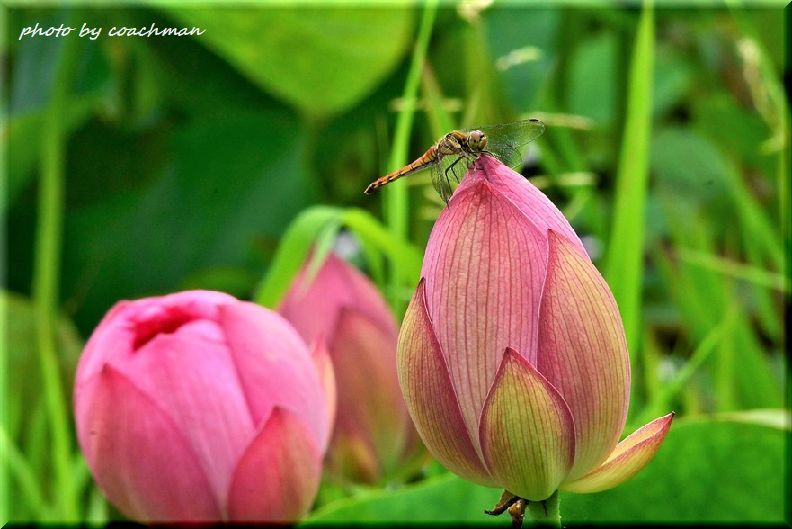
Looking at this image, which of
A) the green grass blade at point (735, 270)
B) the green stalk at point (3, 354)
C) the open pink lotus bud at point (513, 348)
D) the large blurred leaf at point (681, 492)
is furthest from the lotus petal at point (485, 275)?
the green grass blade at point (735, 270)

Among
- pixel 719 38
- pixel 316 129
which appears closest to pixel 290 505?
pixel 316 129

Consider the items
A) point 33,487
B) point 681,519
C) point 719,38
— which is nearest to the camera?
point 681,519

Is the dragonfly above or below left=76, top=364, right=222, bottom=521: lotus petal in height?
above

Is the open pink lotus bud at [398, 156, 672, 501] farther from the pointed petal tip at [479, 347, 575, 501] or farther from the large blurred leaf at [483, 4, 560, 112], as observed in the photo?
the large blurred leaf at [483, 4, 560, 112]

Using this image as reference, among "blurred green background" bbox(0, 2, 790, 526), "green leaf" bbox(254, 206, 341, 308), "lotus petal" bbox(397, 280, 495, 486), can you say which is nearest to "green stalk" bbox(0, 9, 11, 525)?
"blurred green background" bbox(0, 2, 790, 526)

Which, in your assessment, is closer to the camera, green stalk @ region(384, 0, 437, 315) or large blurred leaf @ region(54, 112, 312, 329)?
green stalk @ region(384, 0, 437, 315)

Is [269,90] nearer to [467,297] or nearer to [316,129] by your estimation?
[316,129]
